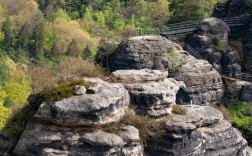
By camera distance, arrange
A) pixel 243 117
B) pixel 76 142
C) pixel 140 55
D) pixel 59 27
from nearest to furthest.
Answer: pixel 76 142 < pixel 140 55 < pixel 243 117 < pixel 59 27

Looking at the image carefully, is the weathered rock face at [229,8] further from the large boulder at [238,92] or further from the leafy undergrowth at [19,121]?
the leafy undergrowth at [19,121]

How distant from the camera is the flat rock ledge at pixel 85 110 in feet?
48.1

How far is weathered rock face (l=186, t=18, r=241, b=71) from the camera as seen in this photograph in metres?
32.8

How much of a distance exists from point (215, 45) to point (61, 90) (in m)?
20.0

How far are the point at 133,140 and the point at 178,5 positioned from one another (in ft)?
74.3

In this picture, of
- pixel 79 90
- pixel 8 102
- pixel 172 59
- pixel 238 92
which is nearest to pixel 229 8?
pixel 238 92

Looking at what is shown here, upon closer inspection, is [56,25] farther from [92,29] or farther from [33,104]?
[33,104]

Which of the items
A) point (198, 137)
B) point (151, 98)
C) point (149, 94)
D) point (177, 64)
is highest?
point (149, 94)

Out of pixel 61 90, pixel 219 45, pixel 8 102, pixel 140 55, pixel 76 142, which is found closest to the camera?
pixel 76 142

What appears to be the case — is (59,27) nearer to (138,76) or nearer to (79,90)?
(138,76)

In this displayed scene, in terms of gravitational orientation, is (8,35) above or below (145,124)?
below

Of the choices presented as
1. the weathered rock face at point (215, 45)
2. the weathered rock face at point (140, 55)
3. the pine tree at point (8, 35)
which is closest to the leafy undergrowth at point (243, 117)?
the weathered rock face at point (215, 45)

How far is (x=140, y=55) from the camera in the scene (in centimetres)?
2666

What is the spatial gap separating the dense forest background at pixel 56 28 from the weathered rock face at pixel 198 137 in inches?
1087
